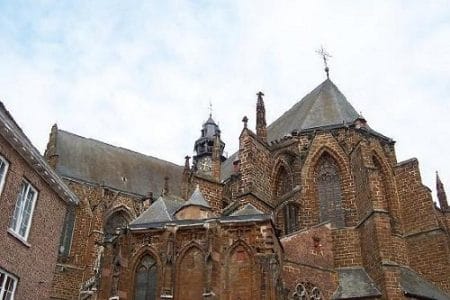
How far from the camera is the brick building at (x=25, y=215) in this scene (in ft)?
37.9

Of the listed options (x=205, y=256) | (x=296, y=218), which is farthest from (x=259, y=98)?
(x=205, y=256)

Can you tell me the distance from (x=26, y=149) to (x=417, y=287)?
543 inches

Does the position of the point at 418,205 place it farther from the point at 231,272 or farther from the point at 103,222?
the point at 103,222

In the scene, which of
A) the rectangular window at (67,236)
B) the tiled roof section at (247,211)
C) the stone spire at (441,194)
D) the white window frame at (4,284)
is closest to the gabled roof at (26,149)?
the white window frame at (4,284)

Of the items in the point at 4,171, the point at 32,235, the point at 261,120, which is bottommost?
the point at 32,235

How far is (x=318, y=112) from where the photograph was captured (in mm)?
24672

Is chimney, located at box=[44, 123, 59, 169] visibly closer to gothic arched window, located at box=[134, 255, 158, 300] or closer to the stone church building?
the stone church building

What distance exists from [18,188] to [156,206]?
8.41 meters

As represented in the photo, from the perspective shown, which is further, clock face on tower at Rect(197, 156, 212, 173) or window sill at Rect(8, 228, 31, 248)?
clock face on tower at Rect(197, 156, 212, 173)

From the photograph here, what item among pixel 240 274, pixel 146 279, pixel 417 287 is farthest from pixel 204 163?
pixel 417 287

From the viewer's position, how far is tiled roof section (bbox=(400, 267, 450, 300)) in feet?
55.5

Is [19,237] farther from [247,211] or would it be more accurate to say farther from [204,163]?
[204,163]

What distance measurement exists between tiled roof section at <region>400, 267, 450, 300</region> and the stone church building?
0.06 meters

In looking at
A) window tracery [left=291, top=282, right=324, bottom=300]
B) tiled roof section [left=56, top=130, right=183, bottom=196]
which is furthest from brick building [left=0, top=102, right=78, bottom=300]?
tiled roof section [left=56, top=130, right=183, bottom=196]
